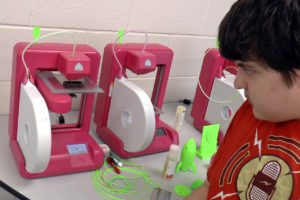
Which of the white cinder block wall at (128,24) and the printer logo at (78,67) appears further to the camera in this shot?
the white cinder block wall at (128,24)

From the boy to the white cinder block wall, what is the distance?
2.70ft

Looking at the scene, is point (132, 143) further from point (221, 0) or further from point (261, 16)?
point (221, 0)

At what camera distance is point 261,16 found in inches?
24.5

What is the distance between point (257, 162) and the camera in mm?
820

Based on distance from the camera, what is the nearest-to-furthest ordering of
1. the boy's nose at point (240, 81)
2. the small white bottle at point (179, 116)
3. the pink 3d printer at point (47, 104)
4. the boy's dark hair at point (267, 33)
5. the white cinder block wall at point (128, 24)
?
the boy's dark hair at point (267, 33), the boy's nose at point (240, 81), the pink 3d printer at point (47, 104), the white cinder block wall at point (128, 24), the small white bottle at point (179, 116)

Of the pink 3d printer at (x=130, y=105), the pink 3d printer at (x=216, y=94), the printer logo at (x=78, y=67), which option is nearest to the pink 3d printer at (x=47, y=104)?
the printer logo at (x=78, y=67)

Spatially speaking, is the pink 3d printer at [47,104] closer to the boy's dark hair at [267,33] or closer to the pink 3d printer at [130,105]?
the pink 3d printer at [130,105]

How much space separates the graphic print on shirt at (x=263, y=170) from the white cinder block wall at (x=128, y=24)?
91 centimetres

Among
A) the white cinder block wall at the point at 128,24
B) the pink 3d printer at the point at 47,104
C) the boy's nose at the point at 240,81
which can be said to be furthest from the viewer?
the white cinder block wall at the point at 128,24

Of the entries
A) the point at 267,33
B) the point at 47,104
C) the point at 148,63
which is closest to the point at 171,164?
the point at 148,63

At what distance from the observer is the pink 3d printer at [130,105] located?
48.0 inches

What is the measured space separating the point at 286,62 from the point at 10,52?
109 centimetres

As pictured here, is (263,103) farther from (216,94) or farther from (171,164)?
(216,94)

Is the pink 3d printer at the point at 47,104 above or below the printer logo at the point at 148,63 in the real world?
below
